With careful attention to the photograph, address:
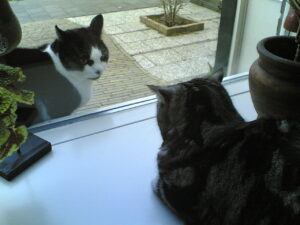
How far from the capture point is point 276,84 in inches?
30.2

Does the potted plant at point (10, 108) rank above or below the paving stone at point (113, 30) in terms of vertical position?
above

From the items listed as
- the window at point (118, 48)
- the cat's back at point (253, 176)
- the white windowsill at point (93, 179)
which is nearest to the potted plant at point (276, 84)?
the cat's back at point (253, 176)

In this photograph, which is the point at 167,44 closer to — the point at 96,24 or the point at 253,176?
the point at 96,24

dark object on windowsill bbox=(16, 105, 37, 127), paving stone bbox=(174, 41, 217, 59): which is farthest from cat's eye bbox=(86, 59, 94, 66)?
paving stone bbox=(174, 41, 217, 59)

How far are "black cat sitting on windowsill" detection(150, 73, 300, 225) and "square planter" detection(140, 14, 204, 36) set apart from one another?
22.8 inches

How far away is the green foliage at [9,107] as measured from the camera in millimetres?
593

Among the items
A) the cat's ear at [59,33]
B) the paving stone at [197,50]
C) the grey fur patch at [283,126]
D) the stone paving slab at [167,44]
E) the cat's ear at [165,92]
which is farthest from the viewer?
the paving stone at [197,50]

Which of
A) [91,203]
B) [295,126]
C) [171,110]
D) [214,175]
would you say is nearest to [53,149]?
[91,203]

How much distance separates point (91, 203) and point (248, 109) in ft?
1.85

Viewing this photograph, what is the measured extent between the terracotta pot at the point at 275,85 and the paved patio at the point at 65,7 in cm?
58

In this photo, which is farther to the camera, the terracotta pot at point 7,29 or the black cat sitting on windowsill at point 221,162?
the terracotta pot at point 7,29

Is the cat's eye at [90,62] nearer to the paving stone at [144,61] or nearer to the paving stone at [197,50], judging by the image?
the paving stone at [144,61]

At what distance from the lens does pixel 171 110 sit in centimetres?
76

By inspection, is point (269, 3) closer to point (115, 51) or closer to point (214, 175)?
point (115, 51)
